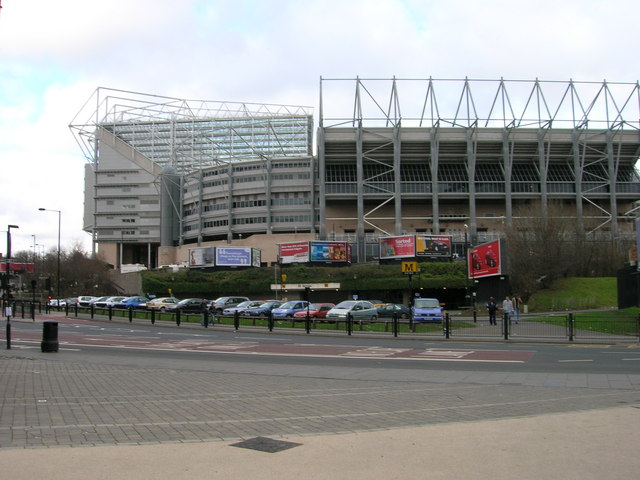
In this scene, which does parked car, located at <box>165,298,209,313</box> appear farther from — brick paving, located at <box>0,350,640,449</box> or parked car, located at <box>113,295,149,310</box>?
brick paving, located at <box>0,350,640,449</box>

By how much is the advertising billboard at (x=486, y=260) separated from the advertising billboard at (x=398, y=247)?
22331 mm

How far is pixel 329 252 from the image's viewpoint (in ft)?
257

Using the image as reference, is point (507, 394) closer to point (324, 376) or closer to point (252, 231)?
point (324, 376)

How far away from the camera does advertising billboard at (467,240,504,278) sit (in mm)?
43812

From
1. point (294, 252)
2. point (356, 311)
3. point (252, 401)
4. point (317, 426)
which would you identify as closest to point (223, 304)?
point (356, 311)

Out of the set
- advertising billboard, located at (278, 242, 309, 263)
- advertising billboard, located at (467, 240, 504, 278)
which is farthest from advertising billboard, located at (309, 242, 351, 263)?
advertising billboard, located at (467, 240, 504, 278)

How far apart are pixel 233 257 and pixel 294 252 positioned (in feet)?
30.3

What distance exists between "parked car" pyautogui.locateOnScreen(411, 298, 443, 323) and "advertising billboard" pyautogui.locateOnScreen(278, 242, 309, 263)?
1680 inches

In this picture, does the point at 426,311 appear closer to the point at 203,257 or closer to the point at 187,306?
the point at 187,306

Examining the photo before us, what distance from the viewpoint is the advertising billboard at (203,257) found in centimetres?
8150

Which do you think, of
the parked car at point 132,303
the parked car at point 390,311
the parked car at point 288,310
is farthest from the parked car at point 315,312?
the parked car at point 132,303

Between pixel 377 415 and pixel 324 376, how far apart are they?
17.4ft

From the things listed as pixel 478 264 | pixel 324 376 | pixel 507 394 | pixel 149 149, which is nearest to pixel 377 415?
pixel 507 394

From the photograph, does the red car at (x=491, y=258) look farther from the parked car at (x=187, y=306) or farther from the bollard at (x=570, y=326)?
the parked car at (x=187, y=306)
